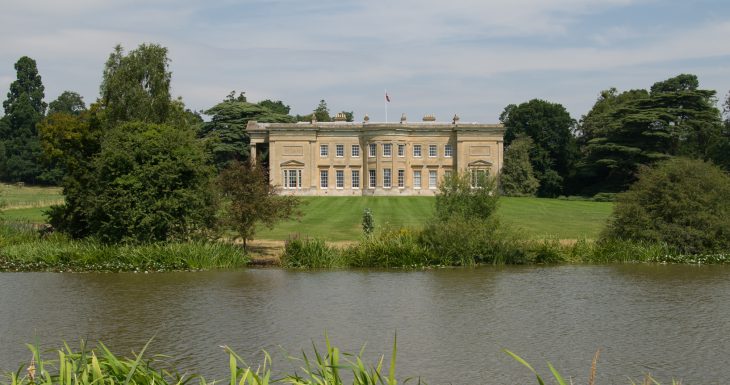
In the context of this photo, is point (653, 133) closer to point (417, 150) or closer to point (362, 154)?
point (417, 150)

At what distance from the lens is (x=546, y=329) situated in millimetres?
14383

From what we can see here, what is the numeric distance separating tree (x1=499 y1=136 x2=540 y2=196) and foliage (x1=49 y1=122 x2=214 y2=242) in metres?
38.8

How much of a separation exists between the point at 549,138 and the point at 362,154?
16091 mm

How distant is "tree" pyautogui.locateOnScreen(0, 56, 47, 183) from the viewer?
78938 mm

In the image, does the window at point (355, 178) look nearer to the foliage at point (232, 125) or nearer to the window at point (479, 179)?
the foliage at point (232, 125)

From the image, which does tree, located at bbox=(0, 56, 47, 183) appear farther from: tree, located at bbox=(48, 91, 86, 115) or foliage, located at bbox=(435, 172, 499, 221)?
foliage, located at bbox=(435, 172, 499, 221)

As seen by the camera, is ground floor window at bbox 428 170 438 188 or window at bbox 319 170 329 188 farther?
window at bbox 319 170 329 188

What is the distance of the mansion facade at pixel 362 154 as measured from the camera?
62.0m

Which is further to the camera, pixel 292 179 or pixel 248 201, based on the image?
pixel 292 179

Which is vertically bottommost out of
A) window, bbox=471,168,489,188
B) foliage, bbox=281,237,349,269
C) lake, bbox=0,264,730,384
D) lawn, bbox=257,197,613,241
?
lake, bbox=0,264,730,384

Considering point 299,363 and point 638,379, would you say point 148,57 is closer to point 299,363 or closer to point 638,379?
point 299,363

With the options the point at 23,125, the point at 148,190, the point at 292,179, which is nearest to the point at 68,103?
the point at 23,125

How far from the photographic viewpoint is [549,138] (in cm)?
Answer: 6550

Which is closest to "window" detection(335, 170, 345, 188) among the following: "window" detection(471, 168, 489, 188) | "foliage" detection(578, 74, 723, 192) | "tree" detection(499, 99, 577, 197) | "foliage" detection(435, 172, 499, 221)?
"tree" detection(499, 99, 577, 197)
